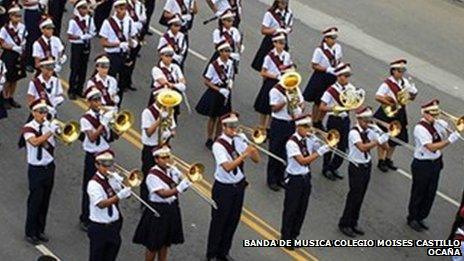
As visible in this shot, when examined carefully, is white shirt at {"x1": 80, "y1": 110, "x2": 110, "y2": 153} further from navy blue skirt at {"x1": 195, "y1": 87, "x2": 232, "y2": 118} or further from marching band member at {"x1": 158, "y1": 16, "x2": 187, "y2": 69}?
marching band member at {"x1": 158, "y1": 16, "x2": 187, "y2": 69}

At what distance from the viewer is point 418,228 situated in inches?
638

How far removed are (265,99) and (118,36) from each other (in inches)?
107

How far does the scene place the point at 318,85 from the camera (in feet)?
60.1

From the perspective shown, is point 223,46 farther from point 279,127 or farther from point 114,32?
point 114,32

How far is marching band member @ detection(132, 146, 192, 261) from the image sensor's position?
1330 cm

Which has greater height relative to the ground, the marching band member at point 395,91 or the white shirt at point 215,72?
the marching band member at point 395,91

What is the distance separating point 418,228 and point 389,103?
2093 mm

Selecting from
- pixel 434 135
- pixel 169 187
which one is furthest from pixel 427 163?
pixel 169 187

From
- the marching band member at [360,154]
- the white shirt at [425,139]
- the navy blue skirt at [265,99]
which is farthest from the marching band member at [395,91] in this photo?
the navy blue skirt at [265,99]

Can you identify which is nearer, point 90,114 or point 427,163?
point 90,114

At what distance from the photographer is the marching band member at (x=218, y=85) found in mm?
17000

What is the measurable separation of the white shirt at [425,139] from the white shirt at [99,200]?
4897mm

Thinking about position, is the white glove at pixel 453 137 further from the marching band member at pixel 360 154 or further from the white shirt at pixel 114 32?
the white shirt at pixel 114 32

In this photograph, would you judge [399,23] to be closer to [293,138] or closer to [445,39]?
[445,39]
